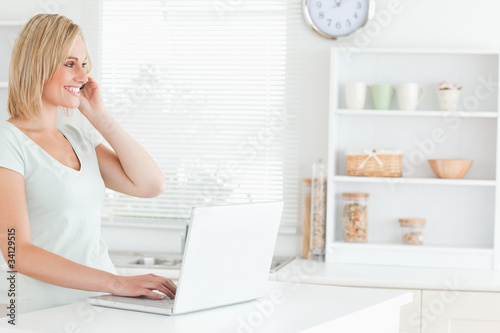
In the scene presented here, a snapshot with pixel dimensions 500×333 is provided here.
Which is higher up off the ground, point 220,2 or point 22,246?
point 220,2

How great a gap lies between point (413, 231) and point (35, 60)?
2.09 m

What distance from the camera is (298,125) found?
3.46 meters

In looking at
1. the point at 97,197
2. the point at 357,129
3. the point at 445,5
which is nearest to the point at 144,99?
the point at 357,129

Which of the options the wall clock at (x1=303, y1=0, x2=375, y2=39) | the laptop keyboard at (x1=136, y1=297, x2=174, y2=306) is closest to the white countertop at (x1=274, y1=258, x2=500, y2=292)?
the wall clock at (x1=303, y1=0, x2=375, y2=39)

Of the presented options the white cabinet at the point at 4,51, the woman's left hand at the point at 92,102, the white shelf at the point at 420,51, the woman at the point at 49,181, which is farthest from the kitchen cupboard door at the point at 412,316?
the white cabinet at the point at 4,51

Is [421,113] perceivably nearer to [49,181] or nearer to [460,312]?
[460,312]

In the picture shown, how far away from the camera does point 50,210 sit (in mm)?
1706

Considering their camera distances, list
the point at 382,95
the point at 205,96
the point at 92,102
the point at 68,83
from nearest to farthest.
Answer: the point at 68,83
the point at 92,102
the point at 382,95
the point at 205,96

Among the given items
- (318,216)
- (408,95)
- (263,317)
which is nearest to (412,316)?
(318,216)

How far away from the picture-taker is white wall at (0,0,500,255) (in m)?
3.31

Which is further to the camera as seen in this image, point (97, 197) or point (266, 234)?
point (97, 197)

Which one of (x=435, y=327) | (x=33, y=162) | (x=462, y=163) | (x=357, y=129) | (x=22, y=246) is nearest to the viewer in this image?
(x=22, y=246)

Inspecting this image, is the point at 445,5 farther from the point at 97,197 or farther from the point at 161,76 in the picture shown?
the point at 97,197

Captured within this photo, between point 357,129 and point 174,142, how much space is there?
37.4 inches
